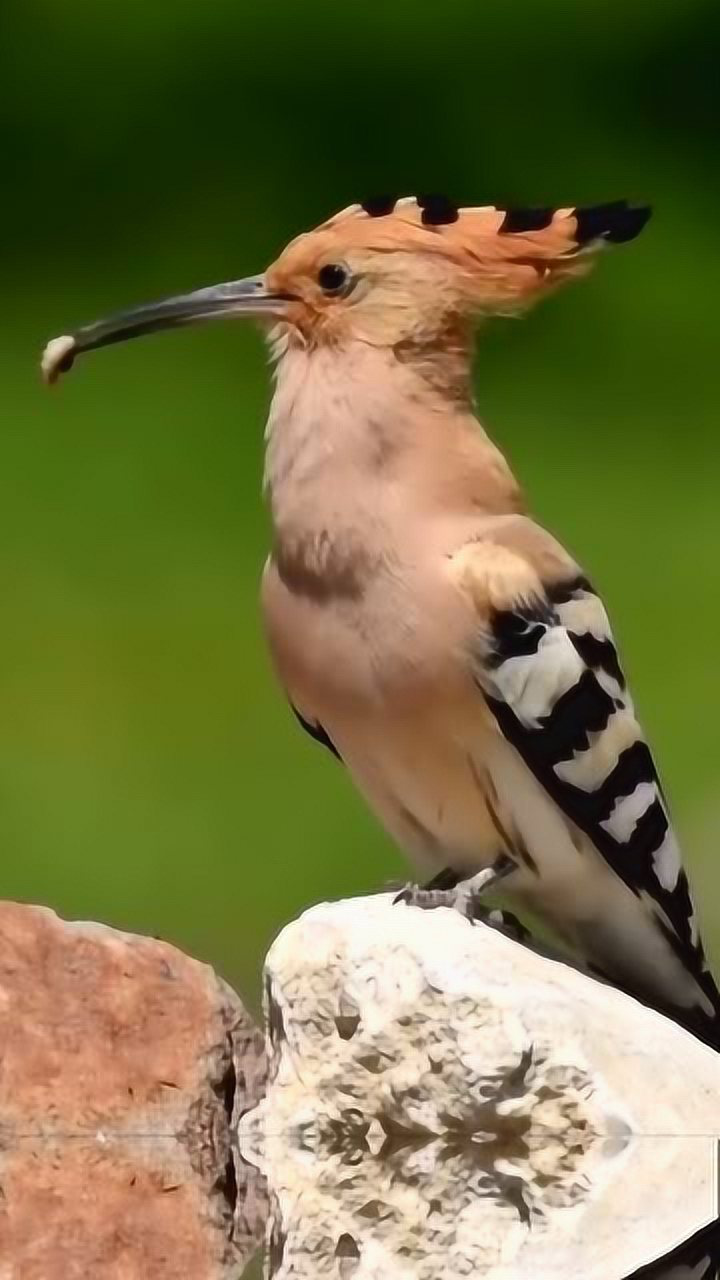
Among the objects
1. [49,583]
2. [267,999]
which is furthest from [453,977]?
[49,583]

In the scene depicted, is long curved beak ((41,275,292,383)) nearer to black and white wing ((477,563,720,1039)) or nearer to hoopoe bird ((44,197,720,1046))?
hoopoe bird ((44,197,720,1046))

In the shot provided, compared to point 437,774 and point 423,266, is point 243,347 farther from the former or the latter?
point 437,774

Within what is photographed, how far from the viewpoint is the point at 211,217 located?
2.41m

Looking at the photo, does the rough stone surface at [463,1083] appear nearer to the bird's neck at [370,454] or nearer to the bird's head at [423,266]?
the bird's neck at [370,454]

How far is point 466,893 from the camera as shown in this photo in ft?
5.28

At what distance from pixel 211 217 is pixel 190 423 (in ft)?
0.69

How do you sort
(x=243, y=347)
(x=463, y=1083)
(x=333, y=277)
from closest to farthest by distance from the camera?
(x=463, y=1083) < (x=333, y=277) < (x=243, y=347)

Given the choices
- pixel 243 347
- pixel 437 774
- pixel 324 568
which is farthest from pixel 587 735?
pixel 243 347

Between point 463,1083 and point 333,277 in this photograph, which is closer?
point 463,1083

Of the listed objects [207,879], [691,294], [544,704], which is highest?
[691,294]

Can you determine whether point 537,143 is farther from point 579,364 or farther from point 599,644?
point 599,644

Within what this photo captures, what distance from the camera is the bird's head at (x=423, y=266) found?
5.30 ft

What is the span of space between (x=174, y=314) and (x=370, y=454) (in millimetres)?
219

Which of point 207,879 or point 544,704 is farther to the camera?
point 207,879
